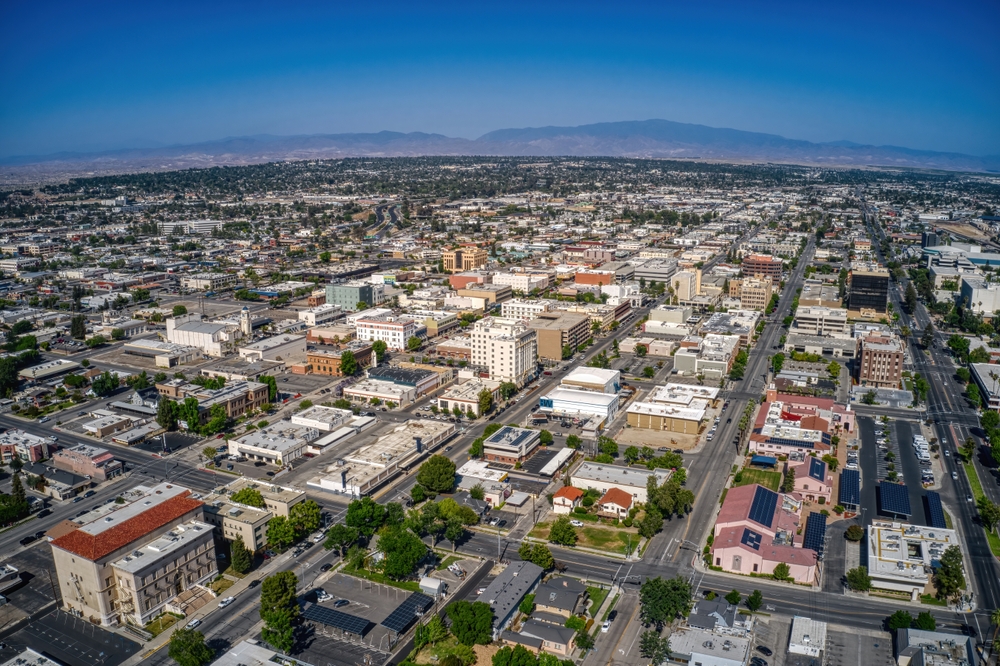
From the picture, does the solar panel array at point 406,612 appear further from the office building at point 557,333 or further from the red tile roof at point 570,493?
the office building at point 557,333

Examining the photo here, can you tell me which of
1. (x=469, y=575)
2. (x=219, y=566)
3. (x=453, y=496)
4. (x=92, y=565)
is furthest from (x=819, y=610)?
(x=92, y=565)

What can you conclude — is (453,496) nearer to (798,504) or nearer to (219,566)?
(219,566)

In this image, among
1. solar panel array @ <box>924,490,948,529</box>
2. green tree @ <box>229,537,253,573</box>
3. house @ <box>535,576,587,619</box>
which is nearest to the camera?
house @ <box>535,576,587,619</box>

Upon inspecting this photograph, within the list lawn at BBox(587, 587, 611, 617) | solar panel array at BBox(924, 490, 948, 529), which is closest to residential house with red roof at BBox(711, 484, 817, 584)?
lawn at BBox(587, 587, 611, 617)

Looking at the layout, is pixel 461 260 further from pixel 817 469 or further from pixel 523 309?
pixel 817 469

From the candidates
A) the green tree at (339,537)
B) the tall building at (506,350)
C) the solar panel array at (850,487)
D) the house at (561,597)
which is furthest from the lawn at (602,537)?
the tall building at (506,350)

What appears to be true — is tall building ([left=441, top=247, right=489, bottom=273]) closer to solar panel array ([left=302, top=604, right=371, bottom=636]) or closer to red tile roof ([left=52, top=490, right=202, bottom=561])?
red tile roof ([left=52, top=490, right=202, bottom=561])

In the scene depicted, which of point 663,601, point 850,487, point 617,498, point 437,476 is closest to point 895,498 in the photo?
point 850,487
